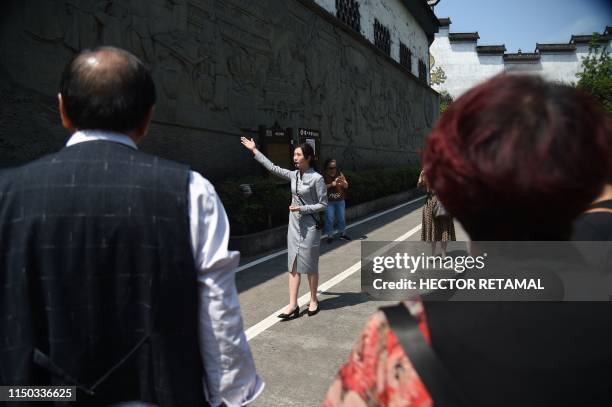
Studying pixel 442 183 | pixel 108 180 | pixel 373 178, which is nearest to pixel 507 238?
pixel 442 183

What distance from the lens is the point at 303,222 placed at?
191 inches

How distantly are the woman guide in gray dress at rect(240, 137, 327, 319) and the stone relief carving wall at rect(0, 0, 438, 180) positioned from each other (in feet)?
9.11

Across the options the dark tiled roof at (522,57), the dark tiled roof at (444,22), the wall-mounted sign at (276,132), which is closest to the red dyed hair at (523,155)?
the wall-mounted sign at (276,132)

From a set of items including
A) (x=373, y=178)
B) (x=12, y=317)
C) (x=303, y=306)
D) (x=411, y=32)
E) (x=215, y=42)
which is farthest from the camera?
(x=411, y=32)

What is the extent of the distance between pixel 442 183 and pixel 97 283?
1.13 m

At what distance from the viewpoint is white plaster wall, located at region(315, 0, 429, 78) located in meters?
17.6

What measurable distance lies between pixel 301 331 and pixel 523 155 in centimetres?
388

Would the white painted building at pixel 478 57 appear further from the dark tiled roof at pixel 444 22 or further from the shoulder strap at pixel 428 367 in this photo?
the shoulder strap at pixel 428 367

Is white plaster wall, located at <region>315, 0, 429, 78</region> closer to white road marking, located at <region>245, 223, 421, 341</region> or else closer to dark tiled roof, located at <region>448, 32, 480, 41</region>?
dark tiled roof, located at <region>448, 32, 480, 41</region>

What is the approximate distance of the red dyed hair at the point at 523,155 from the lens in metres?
0.89

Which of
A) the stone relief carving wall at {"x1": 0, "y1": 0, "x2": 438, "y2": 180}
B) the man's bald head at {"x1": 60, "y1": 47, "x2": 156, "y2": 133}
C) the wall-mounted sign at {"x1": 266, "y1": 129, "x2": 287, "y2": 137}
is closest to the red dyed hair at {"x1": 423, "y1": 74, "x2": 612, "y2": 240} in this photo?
the man's bald head at {"x1": 60, "y1": 47, "x2": 156, "y2": 133}

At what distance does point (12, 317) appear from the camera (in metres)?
1.46

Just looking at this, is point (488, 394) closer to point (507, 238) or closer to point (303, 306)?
point (507, 238)

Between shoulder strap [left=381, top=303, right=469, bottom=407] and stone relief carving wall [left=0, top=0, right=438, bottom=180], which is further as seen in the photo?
stone relief carving wall [left=0, top=0, right=438, bottom=180]
